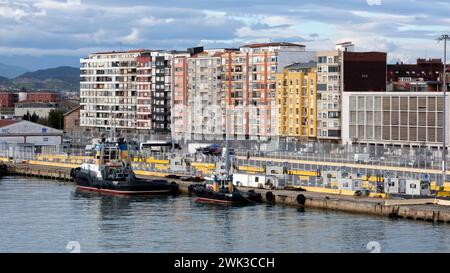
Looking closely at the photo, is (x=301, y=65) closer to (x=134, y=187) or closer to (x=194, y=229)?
(x=134, y=187)

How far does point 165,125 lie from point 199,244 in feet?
287

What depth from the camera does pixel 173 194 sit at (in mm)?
63844

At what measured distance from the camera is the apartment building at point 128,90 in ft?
422

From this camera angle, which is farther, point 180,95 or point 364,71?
point 180,95

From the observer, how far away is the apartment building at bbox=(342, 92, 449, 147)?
87.7 meters

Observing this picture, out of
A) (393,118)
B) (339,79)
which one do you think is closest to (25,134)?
(339,79)

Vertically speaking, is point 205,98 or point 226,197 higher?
point 205,98

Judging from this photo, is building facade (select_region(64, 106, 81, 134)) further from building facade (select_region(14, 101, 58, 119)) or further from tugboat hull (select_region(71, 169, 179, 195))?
tugboat hull (select_region(71, 169, 179, 195))

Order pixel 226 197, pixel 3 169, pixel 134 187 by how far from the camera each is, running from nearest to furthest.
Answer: pixel 226 197
pixel 134 187
pixel 3 169

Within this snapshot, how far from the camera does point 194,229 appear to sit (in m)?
46.0

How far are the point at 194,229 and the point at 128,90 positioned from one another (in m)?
90.4

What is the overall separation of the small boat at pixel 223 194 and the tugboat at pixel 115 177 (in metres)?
5.92

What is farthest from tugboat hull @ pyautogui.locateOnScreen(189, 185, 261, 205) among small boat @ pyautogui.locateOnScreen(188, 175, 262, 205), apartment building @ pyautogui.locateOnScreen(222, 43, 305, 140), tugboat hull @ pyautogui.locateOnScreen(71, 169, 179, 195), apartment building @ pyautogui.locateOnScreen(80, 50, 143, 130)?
apartment building @ pyautogui.locateOnScreen(80, 50, 143, 130)
